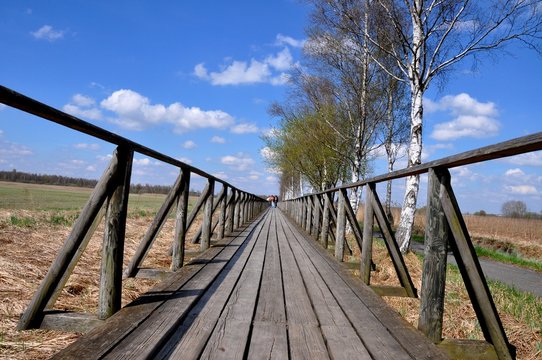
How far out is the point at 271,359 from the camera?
6.56 feet

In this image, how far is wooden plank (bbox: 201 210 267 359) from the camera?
206 centimetres

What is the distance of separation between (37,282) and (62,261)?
238cm

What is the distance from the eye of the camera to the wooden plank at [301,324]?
83.7 inches

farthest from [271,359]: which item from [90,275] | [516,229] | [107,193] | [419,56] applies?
[516,229]

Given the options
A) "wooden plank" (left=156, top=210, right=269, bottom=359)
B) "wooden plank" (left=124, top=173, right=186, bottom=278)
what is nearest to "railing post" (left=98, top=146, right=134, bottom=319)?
"wooden plank" (left=156, top=210, right=269, bottom=359)

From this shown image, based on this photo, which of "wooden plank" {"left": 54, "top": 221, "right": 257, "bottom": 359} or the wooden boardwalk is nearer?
"wooden plank" {"left": 54, "top": 221, "right": 257, "bottom": 359}

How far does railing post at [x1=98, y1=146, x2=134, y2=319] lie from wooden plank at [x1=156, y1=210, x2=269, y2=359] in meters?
0.51

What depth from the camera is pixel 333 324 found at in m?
2.61

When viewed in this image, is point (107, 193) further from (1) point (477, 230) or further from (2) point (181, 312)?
(1) point (477, 230)

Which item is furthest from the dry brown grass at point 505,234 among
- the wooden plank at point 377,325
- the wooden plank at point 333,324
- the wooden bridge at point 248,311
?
the wooden bridge at point 248,311

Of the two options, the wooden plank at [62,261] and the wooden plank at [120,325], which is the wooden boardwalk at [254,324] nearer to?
the wooden plank at [120,325]

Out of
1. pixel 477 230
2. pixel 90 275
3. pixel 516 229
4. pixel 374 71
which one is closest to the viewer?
pixel 90 275

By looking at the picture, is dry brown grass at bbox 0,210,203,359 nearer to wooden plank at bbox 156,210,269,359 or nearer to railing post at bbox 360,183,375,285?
wooden plank at bbox 156,210,269,359

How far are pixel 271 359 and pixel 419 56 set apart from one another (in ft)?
28.1
